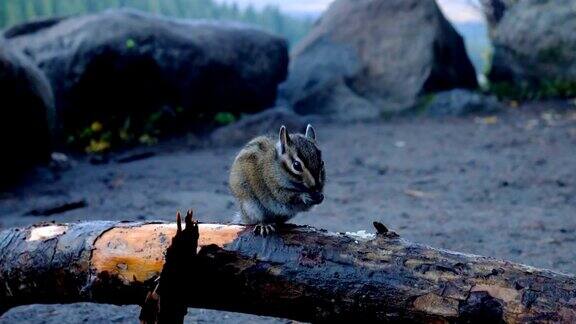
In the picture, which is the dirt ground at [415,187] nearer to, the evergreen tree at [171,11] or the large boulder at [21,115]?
the large boulder at [21,115]

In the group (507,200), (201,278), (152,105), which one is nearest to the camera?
(201,278)

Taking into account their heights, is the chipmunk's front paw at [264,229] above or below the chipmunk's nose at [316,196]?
below

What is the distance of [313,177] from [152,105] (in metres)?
8.94

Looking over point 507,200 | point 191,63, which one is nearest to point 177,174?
point 191,63

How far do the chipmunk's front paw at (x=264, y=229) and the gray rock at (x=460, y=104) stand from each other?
1056 centimetres

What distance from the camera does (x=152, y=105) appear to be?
12.2 metres

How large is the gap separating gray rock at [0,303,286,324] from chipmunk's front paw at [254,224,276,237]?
128 cm

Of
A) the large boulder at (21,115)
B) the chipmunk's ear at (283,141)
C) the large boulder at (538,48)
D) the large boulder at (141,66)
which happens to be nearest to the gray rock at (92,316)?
the chipmunk's ear at (283,141)

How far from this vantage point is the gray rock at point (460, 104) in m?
13.6

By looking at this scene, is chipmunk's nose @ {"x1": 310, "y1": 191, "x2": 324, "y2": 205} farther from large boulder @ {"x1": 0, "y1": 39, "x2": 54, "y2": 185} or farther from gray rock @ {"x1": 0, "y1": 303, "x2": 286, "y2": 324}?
large boulder @ {"x1": 0, "y1": 39, "x2": 54, "y2": 185}

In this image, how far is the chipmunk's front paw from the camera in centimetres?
350

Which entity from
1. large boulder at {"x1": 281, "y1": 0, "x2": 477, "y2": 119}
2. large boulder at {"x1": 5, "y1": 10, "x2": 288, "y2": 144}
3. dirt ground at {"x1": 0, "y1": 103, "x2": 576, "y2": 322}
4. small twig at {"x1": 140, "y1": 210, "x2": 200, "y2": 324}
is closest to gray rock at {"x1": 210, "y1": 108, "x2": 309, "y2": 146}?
dirt ground at {"x1": 0, "y1": 103, "x2": 576, "y2": 322}

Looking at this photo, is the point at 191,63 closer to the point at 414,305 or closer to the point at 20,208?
the point at 20,208

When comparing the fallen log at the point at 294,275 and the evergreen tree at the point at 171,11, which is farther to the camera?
the evergreen tree at the point at 171,11
